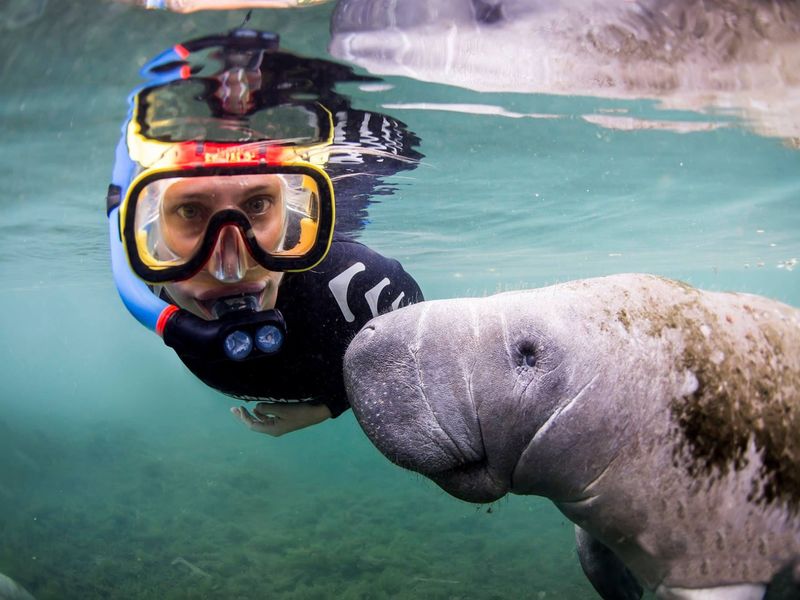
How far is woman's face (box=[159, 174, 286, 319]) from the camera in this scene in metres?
3.38

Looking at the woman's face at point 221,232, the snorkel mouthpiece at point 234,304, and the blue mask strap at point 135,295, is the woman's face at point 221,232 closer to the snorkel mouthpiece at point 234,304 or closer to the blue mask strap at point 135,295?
the snorkel mouthpiece at point 234,304

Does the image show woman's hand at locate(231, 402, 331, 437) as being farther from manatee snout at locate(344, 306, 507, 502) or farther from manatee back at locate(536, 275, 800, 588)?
manatee back at locate(536, 275, 800, 588)

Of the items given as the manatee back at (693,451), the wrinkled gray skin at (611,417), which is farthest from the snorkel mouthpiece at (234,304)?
the manatee back at (693,451)

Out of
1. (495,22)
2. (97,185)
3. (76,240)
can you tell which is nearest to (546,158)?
(495,22)

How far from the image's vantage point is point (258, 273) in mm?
3574

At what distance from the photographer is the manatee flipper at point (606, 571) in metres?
3.14

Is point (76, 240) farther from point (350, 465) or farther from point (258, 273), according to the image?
point (258, 273)

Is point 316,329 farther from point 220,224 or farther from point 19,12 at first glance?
point 19,12

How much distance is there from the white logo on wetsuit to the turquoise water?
34.0 inches

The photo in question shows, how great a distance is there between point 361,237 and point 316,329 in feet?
39.2

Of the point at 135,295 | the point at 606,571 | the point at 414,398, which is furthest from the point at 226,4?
the point at 606,571

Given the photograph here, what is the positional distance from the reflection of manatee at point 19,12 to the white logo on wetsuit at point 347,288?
348 cm

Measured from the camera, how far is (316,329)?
3846 millimetres

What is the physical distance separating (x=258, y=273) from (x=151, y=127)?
3032 mm
